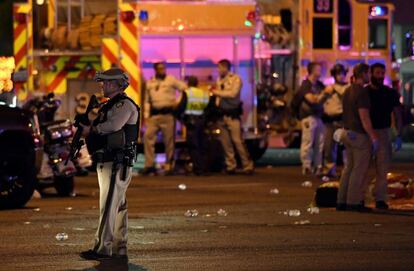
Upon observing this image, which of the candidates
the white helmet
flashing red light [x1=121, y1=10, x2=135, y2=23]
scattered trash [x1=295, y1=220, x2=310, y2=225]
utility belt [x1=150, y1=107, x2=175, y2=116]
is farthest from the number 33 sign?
the white helmet

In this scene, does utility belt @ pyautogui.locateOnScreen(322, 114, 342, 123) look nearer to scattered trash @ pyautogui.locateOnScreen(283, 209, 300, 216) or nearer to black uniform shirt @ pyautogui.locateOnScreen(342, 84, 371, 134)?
black uniform shirt @ pyautogui.locateOnScreen(342, 84, 371, 134)

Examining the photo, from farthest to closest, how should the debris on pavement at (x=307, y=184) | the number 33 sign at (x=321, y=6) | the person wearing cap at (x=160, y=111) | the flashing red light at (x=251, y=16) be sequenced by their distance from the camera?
the number 33 sign at (x=321, y=6) < the flashing red light at (x=251, y=16) < the person wearing cap at (x=160, y=111) < the debris on pavement at (x=307, y=184)

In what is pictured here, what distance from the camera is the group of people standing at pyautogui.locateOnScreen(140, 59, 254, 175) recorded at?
21594 millimetres

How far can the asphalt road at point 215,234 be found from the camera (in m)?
11.5

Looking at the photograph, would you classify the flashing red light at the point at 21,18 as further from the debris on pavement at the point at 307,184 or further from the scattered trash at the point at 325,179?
the debris on pavement at the point at 307,184

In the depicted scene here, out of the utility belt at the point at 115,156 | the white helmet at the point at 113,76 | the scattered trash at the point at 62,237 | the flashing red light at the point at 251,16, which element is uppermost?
the flashing red light at the point at 251,16

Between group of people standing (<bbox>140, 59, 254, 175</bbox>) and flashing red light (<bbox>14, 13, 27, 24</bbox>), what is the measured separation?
8.63 feet

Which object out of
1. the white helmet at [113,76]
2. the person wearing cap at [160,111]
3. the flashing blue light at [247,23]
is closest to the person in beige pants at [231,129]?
the person wearing cap at [160,111]

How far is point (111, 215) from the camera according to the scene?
38.1 ft

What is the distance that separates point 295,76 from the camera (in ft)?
82.6

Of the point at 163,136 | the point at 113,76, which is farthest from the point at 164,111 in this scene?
the point at 113,76

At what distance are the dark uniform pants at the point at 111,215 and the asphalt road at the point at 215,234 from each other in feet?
0.54

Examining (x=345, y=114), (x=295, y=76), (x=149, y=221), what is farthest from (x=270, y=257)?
(x=295, y=76)

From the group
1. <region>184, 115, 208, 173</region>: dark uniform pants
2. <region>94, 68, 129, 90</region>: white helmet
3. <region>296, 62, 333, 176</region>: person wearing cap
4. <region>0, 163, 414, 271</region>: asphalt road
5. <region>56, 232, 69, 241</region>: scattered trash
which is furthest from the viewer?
<region>184, 115, 208, 173</region>: dark uniform pants
